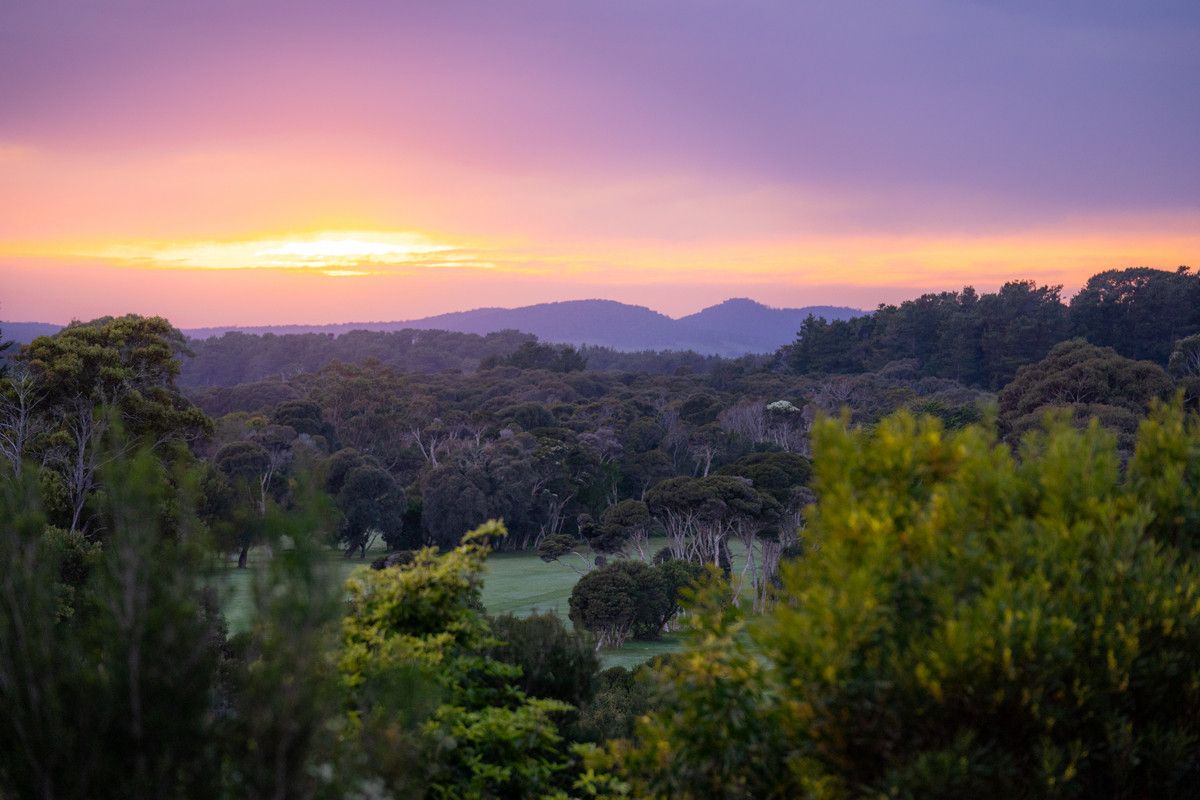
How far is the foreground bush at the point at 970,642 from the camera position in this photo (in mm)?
3936

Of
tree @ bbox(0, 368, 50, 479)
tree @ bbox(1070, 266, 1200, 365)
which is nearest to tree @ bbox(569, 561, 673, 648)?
tree @ bbox(0, 368, 50, 479)

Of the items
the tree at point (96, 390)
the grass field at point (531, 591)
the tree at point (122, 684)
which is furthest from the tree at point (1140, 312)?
the tree at point (122, 684)

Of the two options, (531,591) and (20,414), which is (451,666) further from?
(531,591)

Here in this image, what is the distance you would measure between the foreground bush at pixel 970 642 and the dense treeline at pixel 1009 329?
7628cm

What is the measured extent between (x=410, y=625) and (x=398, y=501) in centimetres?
3597

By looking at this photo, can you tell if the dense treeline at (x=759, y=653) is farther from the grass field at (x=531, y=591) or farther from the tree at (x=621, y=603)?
the tree at (x=621, y=603)

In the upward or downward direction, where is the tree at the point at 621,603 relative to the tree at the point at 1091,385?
downward

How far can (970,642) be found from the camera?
12.6 feet

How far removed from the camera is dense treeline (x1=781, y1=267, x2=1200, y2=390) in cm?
7688

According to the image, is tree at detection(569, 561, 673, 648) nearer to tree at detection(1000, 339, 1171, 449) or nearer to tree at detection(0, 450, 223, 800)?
tree at detection(0, 450, 223, 800)

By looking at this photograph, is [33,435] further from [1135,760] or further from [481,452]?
[481,452]

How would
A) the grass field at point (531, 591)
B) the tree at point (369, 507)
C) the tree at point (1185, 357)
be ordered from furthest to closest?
1. the tree at point (1185, 357)
2. the tree at point (369, 507)
3. the grass field at point (531, 591)

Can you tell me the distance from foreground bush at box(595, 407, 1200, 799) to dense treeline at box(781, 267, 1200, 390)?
7628cm

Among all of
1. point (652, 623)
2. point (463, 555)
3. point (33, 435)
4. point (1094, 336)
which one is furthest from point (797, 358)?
point (463, 555)
